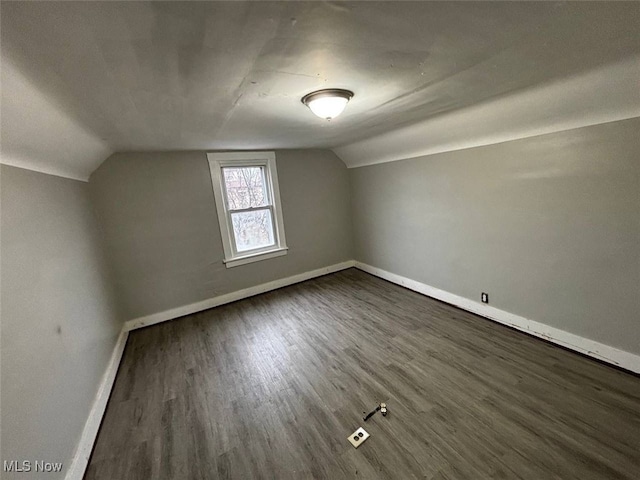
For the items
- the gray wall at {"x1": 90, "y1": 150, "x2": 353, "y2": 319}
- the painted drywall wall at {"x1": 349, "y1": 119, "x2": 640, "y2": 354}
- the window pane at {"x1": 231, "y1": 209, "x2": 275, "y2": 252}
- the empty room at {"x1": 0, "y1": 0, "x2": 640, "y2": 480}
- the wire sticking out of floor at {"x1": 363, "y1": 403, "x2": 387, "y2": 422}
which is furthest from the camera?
the window pane at {"x1": 231, "y1": 209, "x2": 275, "y2": 252}

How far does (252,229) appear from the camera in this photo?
13.8 ft

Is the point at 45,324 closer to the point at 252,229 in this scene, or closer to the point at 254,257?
the point at 254,257

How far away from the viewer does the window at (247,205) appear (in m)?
3.83

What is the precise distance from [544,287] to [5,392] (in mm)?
3620

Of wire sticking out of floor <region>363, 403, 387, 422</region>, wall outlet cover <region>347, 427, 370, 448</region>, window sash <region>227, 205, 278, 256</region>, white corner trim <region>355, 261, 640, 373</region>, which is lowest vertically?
wall outlet cover <region>347, 427, 370, 448</region>

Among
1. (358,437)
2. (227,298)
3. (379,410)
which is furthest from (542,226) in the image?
(227,298)

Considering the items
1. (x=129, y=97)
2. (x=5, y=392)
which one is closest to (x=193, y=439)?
(x=5, y=392)

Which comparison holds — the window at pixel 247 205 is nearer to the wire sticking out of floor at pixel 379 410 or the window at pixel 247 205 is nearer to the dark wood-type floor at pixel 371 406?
the dark wood-type floor at pixel 371 406

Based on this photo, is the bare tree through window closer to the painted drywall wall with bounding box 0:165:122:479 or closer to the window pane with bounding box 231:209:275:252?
the window pane with bounding box 231:209:275:252

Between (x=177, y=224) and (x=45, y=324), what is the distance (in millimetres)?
2125

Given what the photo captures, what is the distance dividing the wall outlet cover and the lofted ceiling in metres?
2.16

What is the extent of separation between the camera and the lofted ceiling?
929 millimetres

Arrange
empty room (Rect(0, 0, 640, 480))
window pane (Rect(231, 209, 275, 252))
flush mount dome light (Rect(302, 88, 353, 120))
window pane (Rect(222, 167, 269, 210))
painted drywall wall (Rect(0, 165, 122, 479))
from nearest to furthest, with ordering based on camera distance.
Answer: empty room (Rect(0, 0, 640, 480)), painted drywall wall (Rect(0, 165, 122, 479)), flush mount dome light (Rect(302, 88, 353, 120)), window pane (Rect(222, 167, 269, 210)), window pane (Rect(231, 209, 275, 252))

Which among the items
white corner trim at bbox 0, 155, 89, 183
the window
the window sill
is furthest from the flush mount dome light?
the window sill
